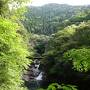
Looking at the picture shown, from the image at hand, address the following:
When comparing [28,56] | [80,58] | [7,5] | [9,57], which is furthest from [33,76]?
[80,58]

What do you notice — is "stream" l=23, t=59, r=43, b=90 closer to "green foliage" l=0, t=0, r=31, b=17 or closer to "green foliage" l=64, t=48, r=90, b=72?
"green foliage" l=0, t=0, r=31, b=17

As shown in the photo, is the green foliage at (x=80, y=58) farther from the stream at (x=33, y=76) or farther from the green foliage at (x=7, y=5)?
the stream at (x=33, y=76)

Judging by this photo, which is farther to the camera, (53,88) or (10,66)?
(10,66)

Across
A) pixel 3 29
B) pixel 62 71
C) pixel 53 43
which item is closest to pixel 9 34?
pixel 3 29


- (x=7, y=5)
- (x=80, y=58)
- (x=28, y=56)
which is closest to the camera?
(x=80, y=58)

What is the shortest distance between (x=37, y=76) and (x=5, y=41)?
5281cm

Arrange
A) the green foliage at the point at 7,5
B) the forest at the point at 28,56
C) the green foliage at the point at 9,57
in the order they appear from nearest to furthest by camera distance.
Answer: the forest at the point at 28,56, the green foliage at the point at 9,57, the green foliage at the point at 7,5

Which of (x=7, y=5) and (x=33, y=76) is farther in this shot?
(x=33, y=76)

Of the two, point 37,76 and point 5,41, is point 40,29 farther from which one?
point 5,41

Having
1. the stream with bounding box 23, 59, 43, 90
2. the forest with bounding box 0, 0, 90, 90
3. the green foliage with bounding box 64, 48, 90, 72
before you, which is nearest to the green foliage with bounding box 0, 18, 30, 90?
the forest with bounding box 0, 0, 90, 90

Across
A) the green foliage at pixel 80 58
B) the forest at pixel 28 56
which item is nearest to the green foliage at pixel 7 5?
the forest at pixel 28 56

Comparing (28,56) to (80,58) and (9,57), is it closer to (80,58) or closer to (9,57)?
(9,57)

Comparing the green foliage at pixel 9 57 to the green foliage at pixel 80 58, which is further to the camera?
the green foliage at pixel 9 57

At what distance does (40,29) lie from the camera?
18150cm
